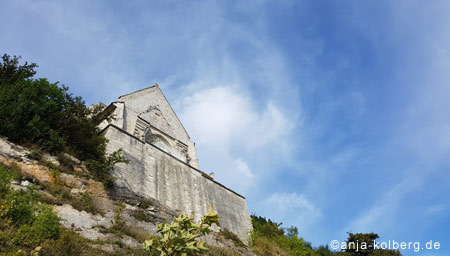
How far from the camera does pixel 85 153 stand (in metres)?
13.5

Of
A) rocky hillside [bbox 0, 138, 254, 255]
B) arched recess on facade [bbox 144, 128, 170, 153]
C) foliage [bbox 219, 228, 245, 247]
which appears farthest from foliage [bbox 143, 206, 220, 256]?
arched recess on facade [bbox 144, 128, 170, 153]

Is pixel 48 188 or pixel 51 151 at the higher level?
pixel 51 151

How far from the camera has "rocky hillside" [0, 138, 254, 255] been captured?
9.96 metres

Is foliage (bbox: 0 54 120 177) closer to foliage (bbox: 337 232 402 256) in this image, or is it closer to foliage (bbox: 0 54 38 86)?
foliage (bbox: 0 54 38 86)

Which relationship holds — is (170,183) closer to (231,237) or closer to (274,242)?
(231,237)

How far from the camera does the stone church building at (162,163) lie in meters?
15.5

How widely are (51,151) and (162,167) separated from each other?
224 inches

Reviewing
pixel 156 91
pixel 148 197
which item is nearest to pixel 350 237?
pixel 156 91

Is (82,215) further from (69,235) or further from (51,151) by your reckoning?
(51,151)

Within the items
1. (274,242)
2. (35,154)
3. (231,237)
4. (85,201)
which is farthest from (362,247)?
(35,154)

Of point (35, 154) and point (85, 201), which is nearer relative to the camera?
point (85, 201)

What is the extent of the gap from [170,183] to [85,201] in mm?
5668

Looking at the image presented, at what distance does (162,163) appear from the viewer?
56.5 feet

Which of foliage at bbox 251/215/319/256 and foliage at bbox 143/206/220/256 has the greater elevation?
foliage at bbox 251/215/319/256
